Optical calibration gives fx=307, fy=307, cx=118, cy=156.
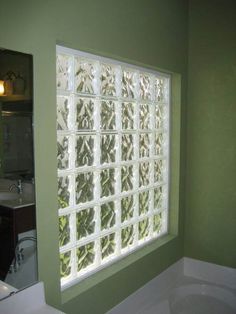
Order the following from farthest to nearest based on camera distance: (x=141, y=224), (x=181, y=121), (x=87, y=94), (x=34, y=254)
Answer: (x=181, y=121) → (x=141, y=224) → (x=87, y=94) → (x=34, y=254)

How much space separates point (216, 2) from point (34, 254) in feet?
7.92

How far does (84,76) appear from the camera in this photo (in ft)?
6.15

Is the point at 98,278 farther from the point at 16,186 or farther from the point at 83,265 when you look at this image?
the point at 16,186

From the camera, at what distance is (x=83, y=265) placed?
1946mm

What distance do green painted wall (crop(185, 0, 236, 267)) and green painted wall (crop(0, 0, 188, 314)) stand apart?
0.31 metres

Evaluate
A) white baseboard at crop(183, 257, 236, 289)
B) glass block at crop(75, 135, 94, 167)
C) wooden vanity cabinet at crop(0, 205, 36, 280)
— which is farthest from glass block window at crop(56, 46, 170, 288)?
white baseboard at crop(183, 257, 236, 289)

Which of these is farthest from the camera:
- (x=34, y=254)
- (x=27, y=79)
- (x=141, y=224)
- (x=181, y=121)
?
(x=181, y=121)

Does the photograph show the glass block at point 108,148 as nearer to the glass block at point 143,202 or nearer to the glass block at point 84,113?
the glass block at point 84,113

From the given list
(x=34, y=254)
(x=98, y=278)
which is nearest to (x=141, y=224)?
(x=98, y=278)

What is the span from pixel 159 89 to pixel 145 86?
0.77 feet

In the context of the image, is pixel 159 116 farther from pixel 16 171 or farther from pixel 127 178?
pixel 16 171

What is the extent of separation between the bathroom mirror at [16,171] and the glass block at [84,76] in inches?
17.3

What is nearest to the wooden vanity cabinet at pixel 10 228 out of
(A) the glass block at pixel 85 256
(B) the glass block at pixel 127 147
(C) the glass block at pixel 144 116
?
(A) the glass block at pixel 85 256

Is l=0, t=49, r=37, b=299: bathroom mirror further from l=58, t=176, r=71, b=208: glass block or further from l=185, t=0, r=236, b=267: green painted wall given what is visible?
l=185, t=0, r=236, b=267: green painted wall
